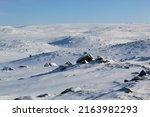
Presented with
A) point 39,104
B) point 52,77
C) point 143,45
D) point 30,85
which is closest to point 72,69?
point 52,77

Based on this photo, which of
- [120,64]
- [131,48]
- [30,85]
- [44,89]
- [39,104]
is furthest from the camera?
[131,48]

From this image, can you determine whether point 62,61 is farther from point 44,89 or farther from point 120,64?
point 44,89

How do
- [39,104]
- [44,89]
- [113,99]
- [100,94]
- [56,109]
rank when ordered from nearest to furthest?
[56,109], [39,104], [113,99], [100,94], [44,89]

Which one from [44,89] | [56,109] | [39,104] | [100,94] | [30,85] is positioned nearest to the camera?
[56,109]

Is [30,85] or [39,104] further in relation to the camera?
[30,85]

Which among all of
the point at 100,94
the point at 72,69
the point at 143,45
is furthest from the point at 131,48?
the point at 100,94

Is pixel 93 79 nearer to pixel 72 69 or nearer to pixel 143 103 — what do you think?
pixel 72 69

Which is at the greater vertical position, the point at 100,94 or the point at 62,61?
the point at 100,94

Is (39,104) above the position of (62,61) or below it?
above

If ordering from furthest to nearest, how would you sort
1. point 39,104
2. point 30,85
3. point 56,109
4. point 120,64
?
1. point 120,64
2. point 30,85
3. point 39,104
4. point 56,109
